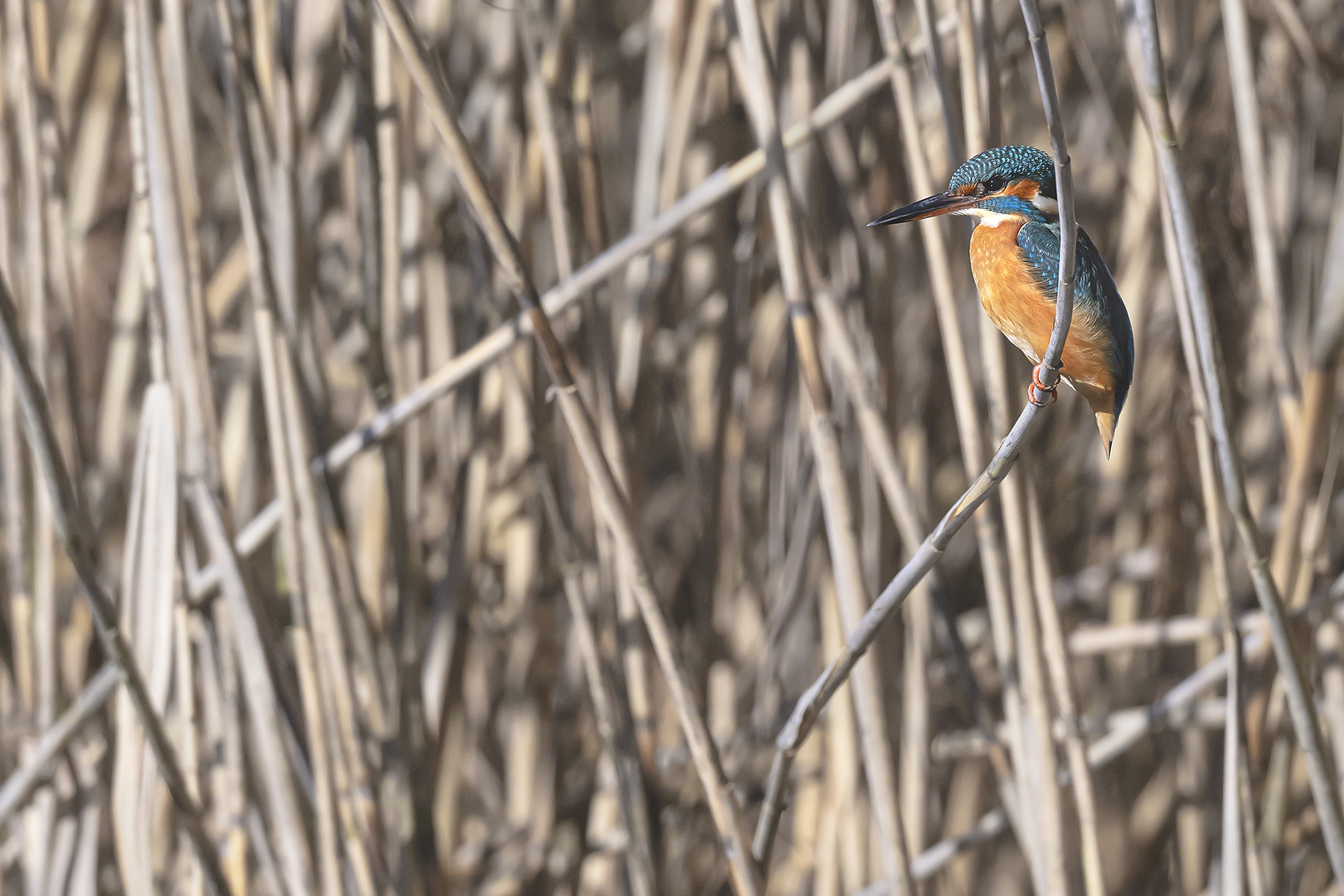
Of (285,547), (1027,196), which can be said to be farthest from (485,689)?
(1027,196)

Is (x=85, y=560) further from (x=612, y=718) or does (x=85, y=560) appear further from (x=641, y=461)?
(x=641, y=461)

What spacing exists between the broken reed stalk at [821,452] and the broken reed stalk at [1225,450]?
0.20 metres

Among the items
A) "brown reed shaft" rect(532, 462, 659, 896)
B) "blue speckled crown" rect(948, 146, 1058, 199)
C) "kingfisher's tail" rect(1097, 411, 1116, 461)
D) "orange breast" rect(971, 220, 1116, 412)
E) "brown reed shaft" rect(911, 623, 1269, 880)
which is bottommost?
"brown reed shaft" rect(911, 623, 1269, 880)

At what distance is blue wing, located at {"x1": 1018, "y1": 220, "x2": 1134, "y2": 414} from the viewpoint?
0.29 metres

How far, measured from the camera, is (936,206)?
0.28 metres

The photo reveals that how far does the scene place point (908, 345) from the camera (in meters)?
1.25

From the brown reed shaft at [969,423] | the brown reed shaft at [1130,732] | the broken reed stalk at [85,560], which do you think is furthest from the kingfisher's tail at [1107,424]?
the brown reed shaft at [1130,732]

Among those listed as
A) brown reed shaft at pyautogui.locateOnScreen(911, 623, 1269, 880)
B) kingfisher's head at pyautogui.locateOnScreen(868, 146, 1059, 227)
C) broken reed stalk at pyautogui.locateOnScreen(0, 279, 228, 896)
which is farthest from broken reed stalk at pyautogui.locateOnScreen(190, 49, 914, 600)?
brown reed shaft at pyautogui.locateOnScreen(911, 623, 1269, 880)

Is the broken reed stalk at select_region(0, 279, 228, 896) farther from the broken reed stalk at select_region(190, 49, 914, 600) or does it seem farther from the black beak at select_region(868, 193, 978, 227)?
the black beak at select_region(868, 193, 978, 227)

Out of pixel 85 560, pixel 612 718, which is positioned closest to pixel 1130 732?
pixel 612 718

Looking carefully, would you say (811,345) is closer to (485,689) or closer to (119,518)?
(485,689)

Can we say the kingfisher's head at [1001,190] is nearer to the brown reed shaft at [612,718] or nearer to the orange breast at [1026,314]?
the orange breast at [1026,314]

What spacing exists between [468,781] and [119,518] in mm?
561

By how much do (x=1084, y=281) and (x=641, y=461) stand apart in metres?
0.85
